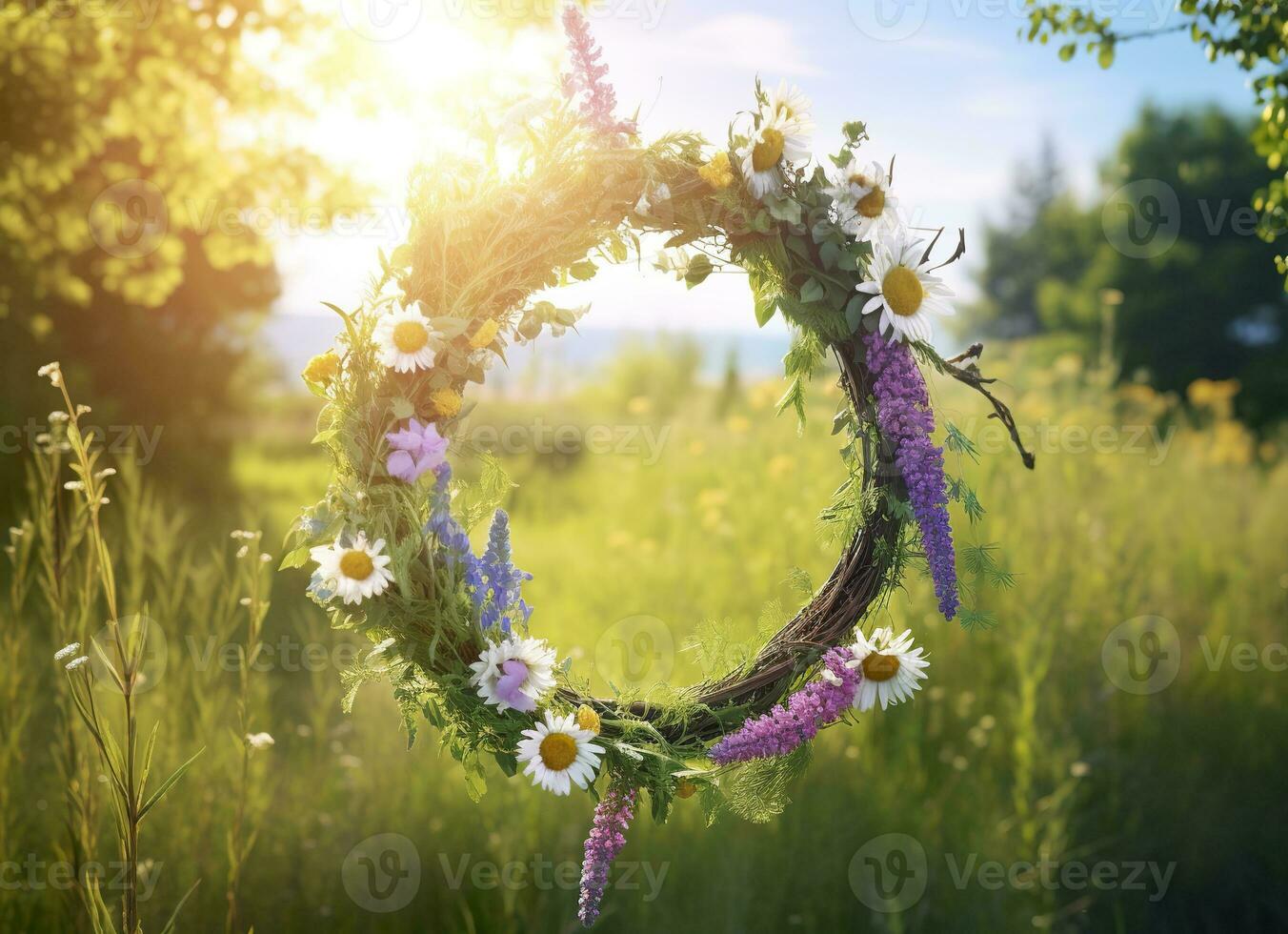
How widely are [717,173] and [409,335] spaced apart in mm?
769

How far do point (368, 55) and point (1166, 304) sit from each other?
67.7 ft

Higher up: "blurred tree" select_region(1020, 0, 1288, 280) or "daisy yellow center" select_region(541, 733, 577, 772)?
"blurred tree" select_region(1020, 0, 1288, 280)

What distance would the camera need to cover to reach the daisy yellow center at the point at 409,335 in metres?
1.94

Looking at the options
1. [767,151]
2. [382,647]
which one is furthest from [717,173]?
[382,647]

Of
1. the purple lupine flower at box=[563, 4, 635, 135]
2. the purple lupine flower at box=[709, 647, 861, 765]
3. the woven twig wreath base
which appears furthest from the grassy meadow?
the purple lupine flower at box=[563, 4, 635, 135]

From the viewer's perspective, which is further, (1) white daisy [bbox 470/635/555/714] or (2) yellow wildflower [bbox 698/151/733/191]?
(2) yellow wildflower [bbox 698/151/733/191]

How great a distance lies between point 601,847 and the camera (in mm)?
2031

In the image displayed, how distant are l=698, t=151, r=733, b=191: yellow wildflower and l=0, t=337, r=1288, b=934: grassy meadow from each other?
28.1 inches

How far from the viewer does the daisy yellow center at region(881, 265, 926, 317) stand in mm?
2033

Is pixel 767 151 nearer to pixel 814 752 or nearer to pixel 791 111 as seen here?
pixel 791 111

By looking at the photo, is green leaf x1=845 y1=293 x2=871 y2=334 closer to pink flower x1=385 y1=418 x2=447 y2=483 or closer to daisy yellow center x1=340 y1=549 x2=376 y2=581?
pink flower x1=385 y1=418 x2=447 y2=483

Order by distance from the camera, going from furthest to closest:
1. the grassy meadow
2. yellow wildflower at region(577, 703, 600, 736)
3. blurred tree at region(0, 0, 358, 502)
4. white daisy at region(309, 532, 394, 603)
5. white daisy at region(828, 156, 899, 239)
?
blurred tree at region(0, 0, 358, 502) < the grassy meadow < white daisy at region(828, 156, 899, 239) < yellow wildflower at region(577, 703, 600, 736) < white daisy at region(309, 532, 394, 603)

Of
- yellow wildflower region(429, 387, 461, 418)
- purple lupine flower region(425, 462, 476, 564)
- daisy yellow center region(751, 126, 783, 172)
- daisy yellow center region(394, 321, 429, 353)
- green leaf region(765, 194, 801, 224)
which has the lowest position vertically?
purple lupine flower region(425, 462, 476, 564)

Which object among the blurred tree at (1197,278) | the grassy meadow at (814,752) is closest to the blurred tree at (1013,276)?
the blurred tree at (1197,278)
